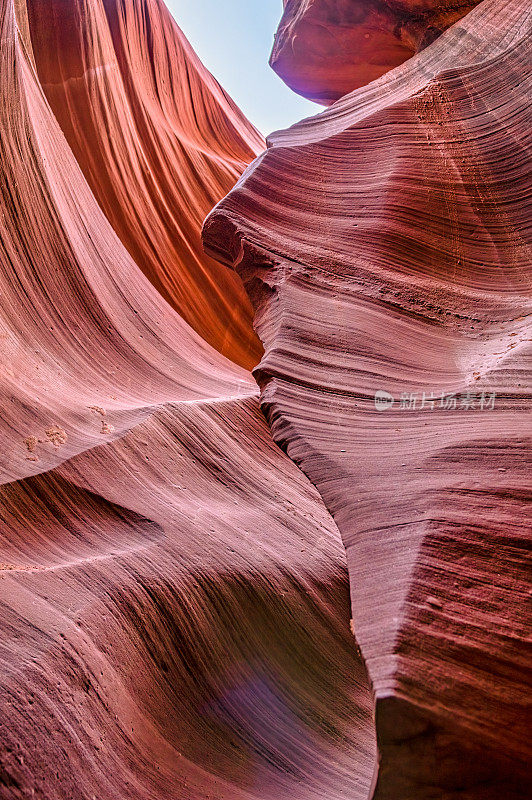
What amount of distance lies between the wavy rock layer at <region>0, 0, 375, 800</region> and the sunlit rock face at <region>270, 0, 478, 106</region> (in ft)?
4.24

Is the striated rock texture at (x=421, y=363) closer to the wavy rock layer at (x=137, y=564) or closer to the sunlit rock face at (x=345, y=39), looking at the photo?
the wavy rock layer at (x=137, y=564)

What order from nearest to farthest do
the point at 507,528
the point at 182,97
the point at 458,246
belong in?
the point at 507,528
the point at 458,246
the point at 182,97

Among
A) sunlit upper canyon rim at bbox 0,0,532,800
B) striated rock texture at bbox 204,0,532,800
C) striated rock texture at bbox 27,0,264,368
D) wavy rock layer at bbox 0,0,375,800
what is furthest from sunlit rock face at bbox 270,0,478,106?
wavy rock layer at bbox 0,0,375,800

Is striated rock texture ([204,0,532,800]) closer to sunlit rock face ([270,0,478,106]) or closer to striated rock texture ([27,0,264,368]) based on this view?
sunlit rock face ([270,0,478,106])

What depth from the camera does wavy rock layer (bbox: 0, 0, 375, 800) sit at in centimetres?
110

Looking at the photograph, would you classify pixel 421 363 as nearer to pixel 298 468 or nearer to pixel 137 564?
pixel 298 468

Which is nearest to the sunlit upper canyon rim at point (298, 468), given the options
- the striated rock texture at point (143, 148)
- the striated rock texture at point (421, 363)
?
the striated rock texture at point (421, 363)

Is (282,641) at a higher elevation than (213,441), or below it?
below

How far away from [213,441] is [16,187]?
949 millimetres

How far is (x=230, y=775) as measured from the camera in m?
1.18

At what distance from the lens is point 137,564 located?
53.5 inches

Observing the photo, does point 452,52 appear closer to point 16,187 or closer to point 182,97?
point 16,187

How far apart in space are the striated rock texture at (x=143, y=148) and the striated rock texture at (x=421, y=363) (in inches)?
54.5

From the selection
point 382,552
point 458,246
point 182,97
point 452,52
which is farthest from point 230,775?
point 182,97
